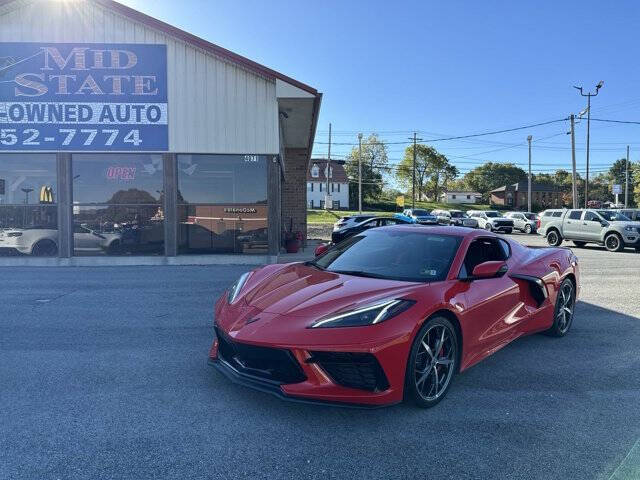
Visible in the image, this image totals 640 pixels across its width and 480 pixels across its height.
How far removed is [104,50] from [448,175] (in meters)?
96.8

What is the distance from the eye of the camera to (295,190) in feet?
65.5

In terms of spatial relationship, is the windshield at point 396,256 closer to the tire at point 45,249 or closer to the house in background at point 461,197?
the tire at point 45,249

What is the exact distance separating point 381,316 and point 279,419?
39.3 inches

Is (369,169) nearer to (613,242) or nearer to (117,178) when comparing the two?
(613,242)

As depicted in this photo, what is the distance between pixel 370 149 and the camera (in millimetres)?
94562

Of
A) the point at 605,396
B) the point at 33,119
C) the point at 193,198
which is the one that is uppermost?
the point at 33,119

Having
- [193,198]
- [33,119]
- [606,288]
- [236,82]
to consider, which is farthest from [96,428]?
[33,119]

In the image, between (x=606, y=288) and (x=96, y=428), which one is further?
(x=606, y=288)

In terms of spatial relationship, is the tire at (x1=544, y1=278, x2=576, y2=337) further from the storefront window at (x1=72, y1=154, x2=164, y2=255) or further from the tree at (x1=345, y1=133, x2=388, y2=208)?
the tree at (x1=345, y1=133, x2=388, y2=208)

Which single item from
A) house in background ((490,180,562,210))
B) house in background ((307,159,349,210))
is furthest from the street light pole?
house in background ((490,180,562,210))

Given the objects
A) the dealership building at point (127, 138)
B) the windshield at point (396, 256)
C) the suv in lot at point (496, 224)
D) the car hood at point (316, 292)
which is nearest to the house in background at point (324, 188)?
the suv in lot at point (496, 224)

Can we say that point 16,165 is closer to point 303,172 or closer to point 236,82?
point 236,82

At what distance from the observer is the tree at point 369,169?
3406 inches

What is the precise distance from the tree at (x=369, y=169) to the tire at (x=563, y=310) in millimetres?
78036
